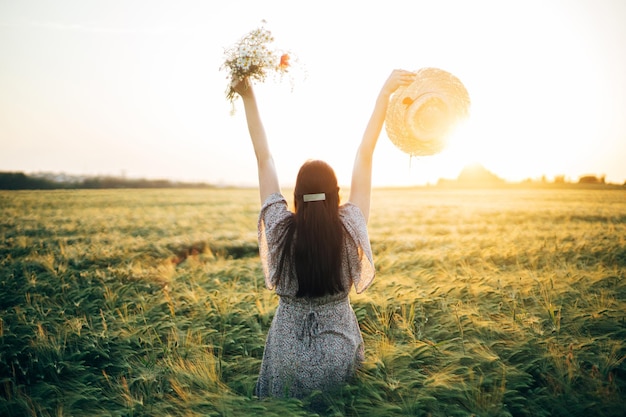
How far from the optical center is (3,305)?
5.26 metres

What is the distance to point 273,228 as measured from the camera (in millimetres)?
2559

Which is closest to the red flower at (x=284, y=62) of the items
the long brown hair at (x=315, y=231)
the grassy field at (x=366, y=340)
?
the long brown hair at (x=315, y=231)

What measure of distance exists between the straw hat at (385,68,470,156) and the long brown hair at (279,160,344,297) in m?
0.80

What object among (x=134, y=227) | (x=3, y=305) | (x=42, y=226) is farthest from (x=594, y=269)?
(x=42, y=226)

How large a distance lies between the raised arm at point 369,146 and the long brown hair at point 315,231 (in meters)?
0.30

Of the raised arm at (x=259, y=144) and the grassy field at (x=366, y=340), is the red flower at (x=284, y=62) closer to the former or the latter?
the raised arm at (x=259, y=144)

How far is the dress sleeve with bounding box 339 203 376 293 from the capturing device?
8.45 ft

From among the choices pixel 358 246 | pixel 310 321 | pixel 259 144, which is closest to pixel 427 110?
pixel 358 246

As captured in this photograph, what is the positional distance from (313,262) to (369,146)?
3.17 ft

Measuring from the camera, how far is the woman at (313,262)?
2398 mm

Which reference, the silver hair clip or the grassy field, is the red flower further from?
the grassy field

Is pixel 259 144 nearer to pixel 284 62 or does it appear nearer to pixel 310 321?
pixel 284 62

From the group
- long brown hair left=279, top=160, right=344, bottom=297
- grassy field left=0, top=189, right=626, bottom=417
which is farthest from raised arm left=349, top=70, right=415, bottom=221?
grassy field left=0, top=189, right=626, bottom=417

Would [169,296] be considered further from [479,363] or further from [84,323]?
[479,363]
